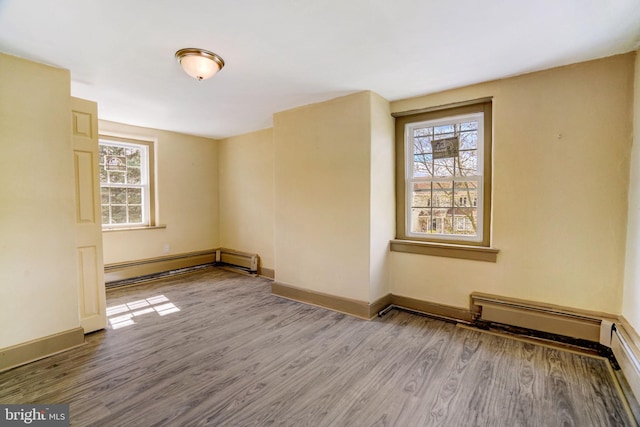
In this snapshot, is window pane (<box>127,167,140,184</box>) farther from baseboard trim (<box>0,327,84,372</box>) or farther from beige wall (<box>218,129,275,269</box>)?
baseboard trim (<box>0,327,84,372</box>)

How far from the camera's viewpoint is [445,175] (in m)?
3.17

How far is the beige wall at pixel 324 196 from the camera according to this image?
123 inches

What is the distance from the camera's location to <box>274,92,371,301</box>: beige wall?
3.12 m

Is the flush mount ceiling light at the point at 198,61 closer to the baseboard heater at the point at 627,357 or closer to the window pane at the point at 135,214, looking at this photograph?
the window pane at the point at 135,214

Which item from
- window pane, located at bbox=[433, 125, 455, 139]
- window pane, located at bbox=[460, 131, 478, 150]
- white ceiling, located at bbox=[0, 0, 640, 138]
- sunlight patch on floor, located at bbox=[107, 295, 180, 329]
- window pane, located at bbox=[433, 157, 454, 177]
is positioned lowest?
sunlight patch on floor, located at bbox=[107, 295, 180, 329]

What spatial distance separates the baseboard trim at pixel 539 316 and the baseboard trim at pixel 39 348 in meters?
3.74

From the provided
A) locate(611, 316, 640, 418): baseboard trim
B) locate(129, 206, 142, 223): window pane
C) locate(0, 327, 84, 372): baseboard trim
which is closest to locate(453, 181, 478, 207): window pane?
locate(611, 316, 640, 418): baseboard trim

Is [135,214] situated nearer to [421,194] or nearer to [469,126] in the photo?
[421,194]

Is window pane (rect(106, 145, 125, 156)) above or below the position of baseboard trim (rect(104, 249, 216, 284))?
above

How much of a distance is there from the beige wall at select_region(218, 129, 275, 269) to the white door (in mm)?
2364

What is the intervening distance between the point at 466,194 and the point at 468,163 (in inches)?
13.1

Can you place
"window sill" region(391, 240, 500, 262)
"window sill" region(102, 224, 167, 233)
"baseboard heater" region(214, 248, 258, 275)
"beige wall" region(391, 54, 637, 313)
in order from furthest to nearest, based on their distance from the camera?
"baseboard heater" region(214, 248, 258, 275)
"window sill" region(102, 224, 167, 233)
"window sill" region(391, 240, 500, 262)
"beige wall" region(391, 54, 637, 313)

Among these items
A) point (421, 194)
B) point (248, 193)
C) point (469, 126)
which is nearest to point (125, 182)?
point (248, 193)

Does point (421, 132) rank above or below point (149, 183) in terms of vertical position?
above
